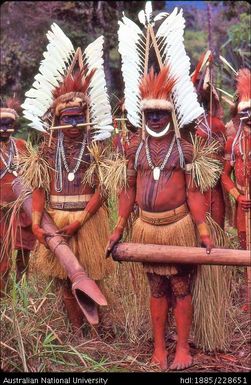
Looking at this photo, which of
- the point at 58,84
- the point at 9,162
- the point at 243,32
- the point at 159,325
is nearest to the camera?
the point at 159,325

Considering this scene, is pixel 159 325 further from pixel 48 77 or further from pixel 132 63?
pixel 48 77

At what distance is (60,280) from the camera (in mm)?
4109

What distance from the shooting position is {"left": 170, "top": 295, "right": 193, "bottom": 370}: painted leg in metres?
3.61

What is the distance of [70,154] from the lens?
12.9 ft

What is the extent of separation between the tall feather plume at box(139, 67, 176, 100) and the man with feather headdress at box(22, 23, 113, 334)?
0.59m

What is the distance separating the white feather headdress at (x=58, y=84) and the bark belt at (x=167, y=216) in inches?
31.1

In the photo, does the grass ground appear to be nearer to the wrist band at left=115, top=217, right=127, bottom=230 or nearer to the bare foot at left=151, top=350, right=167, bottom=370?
the bare foot at left=151, top=350, right=167, bottom=370

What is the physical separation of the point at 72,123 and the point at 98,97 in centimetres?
30

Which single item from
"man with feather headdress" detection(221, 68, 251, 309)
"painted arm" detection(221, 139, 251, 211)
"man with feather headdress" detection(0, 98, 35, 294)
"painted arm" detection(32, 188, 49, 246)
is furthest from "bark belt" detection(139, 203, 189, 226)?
"man with feather headdress" detection(0, 98, 35, 294)

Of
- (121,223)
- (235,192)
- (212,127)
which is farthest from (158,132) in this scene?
(212,127)

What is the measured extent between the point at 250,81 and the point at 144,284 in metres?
1.53

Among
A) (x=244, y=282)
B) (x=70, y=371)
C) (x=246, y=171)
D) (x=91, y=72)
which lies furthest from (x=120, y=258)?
(x=244, y=282)

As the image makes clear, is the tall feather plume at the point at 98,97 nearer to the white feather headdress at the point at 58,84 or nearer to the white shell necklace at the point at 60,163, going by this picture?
the white feather headdress at the point at 58,84
